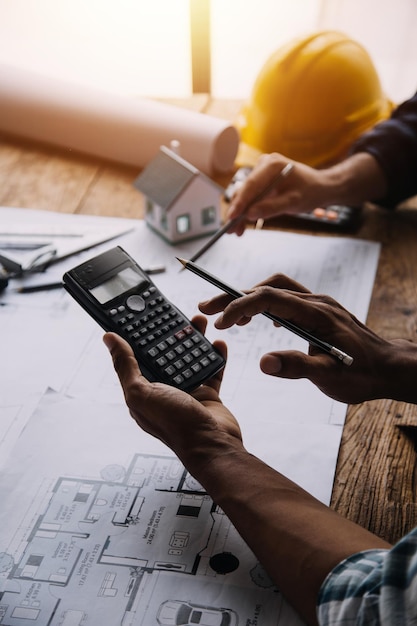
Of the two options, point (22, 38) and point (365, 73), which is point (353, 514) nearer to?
point (365, 73)

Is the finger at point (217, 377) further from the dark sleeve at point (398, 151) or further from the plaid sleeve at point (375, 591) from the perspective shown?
the dark sleeve at point (398, 151)

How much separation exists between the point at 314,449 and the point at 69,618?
275mm

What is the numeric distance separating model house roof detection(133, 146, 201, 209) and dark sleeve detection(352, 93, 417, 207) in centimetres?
31

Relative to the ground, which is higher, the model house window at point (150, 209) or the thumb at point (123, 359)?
the thumb at point (123, 359)

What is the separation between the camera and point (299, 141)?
1.15 meters

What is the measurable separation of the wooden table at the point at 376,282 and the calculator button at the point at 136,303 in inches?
9.8

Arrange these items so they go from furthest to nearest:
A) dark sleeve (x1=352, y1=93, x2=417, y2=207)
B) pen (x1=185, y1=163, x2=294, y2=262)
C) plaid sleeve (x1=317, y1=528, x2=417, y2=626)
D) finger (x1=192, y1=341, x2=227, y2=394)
A: dark sleeve (x1=352, y1=93, x2=417, y2=207) < pen (x1=185, y1=163, x2=294, y2=262) < finger (x1=192, y1=341, x2=227, y2=394) < plaid sleeve (x1=317, y1=528, x2=417, y2=626)

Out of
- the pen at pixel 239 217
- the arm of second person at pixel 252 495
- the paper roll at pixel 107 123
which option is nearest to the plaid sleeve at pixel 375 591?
the arm of second person at pixel 252 495

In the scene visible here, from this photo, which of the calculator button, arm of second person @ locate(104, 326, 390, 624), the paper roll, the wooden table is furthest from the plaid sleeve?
the paper roll

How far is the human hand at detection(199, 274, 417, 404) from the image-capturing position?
61 centimetres

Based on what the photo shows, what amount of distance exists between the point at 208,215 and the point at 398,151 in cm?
33

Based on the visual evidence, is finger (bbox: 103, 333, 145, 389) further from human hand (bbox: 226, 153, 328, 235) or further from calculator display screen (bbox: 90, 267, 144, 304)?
human hand (bbox: 226, 153, 328, 235)

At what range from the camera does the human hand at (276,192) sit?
956mm

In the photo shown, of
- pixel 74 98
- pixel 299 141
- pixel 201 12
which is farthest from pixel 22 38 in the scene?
pixel 299 141
